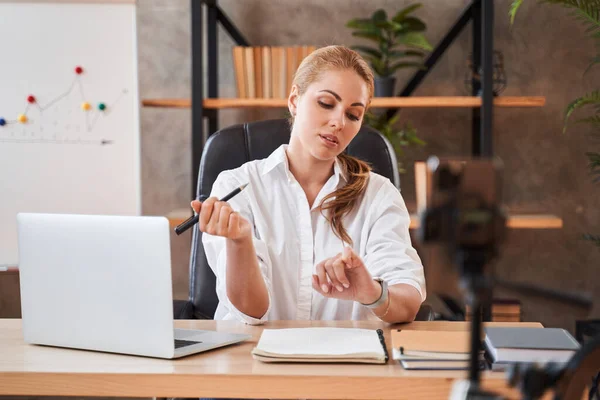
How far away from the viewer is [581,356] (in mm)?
621

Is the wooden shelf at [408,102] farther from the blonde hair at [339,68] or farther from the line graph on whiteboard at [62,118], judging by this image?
the blonde hair at [339,68]

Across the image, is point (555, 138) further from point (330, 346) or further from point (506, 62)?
point (330, 346)

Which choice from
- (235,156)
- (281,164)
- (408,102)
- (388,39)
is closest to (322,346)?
(281,164)

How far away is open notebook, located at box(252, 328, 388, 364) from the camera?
1104mm

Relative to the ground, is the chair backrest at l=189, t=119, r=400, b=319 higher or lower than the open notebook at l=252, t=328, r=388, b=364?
higher

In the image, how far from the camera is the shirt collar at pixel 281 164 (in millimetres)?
1774

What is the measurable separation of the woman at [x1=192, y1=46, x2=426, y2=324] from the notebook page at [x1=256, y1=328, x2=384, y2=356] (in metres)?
0.29

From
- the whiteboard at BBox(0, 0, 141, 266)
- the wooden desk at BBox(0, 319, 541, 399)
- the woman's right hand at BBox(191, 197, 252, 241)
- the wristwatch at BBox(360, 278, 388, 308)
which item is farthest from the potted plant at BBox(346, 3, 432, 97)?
the wooden desk at BBox(0, 319, 541, 399)

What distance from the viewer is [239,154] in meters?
1.95

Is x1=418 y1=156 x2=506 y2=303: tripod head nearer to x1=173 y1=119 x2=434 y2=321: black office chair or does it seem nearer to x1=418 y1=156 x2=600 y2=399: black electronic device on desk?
x1=418 y1=156 x2=600 y2=399: black electronic device on desk

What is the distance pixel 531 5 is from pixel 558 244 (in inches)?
44.2

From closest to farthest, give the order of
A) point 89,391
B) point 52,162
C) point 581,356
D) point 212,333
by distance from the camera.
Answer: point 581,356, point 89,391, point 212,333, point 52,162

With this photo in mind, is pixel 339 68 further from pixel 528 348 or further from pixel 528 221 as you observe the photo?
pixel 528 221

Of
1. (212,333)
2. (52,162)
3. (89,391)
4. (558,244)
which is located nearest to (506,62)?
(558,244)
